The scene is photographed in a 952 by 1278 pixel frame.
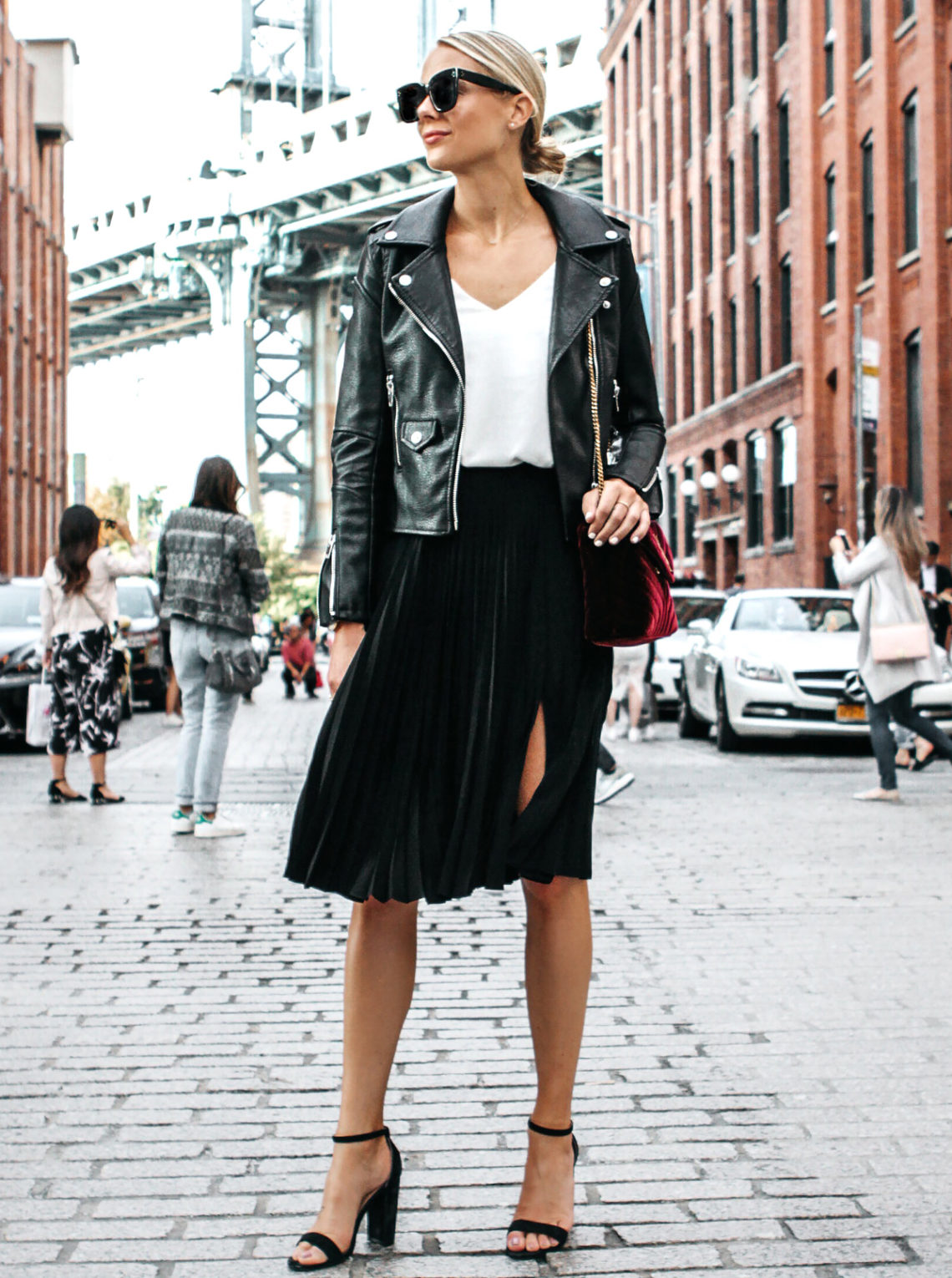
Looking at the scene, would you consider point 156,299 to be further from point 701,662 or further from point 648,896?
point 648,896

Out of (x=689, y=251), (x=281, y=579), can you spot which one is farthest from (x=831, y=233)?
(x=281, y=579)

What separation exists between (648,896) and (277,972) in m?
1.96

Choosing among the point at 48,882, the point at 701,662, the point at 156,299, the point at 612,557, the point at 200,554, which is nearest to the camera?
the point at 612,557

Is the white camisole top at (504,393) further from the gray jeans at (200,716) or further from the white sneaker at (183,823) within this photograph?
the white sneaker at (183,823)

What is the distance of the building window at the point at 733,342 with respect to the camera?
4025cm

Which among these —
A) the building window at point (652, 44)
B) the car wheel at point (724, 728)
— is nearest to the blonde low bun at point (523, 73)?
the car wheel at point (724, 728)

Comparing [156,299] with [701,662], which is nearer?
[701,662]

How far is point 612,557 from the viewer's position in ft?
9.51

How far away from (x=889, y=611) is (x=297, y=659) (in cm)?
1879

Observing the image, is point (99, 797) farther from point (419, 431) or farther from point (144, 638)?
point (144, 638)

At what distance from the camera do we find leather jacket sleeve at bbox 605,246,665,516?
3.03 meters

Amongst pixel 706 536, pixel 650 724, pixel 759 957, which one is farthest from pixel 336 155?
pixel 759 957

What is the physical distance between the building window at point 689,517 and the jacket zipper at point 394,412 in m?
40.6

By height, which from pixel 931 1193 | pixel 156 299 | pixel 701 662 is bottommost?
pixel 931 1193
